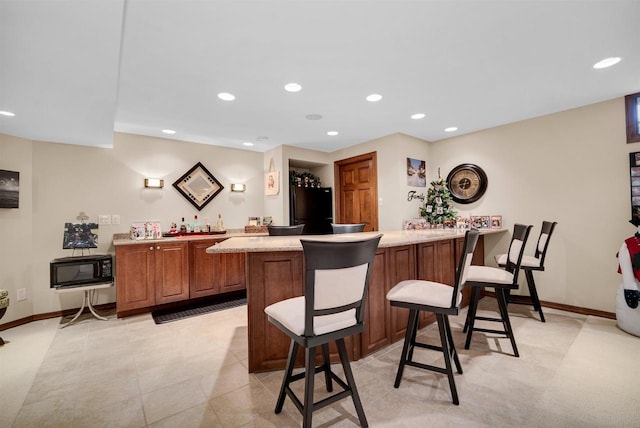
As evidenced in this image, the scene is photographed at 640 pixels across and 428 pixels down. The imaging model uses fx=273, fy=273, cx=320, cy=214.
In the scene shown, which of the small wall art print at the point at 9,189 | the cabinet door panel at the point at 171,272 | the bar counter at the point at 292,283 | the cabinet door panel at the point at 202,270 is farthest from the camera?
the cabinet door panel at the point at 202,270

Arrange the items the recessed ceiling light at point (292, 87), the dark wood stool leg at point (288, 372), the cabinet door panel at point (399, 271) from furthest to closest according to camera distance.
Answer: the recessed ceiling light at point (292, 87), the cabinet door panel at point (399, 271), the dark wood stool leg at point (288, 372)

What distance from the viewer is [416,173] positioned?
179 inches

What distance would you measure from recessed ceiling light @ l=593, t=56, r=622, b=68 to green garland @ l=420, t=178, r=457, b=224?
2007mm

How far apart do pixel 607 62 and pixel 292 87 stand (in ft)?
9.15

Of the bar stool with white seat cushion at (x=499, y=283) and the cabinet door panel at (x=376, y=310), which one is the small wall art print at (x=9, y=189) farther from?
the bar stool with white seat cushion at (x=499, y=283)

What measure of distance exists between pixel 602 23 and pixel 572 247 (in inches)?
102

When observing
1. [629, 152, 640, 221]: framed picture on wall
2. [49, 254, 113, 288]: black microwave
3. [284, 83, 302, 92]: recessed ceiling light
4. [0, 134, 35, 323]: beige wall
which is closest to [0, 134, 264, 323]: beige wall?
[0, 134, 35, 323]: beige wall

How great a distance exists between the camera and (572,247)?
11.2ft

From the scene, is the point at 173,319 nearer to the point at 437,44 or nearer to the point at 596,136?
the point at 437,44

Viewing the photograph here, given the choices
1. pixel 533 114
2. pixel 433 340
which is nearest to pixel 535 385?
pixel 433 340

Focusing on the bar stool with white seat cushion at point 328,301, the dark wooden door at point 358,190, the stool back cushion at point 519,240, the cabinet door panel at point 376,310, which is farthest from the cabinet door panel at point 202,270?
the stool back cushion at point 519,240

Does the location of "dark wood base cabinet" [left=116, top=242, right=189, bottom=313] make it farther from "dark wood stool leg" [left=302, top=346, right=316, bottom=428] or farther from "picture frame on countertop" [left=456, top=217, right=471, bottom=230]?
"picture frame on countertop" [left=456, top=217, right=471, bottom=230]

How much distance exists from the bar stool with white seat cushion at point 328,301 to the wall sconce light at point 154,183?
143 inches

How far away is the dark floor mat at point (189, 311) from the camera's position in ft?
11.1
